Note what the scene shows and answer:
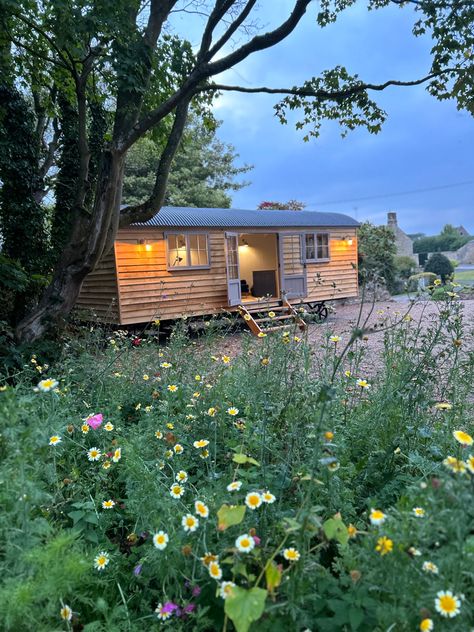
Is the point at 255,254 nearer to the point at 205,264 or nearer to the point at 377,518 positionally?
the point at 205,264

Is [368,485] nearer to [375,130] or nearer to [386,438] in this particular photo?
[386,438]

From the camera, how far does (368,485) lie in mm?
1830

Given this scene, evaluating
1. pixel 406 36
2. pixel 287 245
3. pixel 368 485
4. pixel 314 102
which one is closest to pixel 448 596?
pixel 368 485

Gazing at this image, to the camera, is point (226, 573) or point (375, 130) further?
point (375, 130)

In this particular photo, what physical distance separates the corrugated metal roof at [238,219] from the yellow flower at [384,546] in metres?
7.79

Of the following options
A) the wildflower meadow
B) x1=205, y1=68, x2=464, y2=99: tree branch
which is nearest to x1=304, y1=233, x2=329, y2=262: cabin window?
x1=205, y1=68, x2=464, y2=99: tree branch

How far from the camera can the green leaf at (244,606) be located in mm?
847

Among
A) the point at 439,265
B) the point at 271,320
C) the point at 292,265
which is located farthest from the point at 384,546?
the point at 439,265

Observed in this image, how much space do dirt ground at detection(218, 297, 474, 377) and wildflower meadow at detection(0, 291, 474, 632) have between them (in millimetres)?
635

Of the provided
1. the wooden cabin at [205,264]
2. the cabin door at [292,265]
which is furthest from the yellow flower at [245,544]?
the cabin door at [292,265]

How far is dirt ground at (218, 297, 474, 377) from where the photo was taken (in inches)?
124

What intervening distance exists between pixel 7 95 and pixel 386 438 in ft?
26.6

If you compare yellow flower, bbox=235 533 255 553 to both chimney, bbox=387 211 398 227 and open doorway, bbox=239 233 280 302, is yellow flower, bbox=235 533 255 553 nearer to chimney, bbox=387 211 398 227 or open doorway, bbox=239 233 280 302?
open doorway, bbox=239 233 280 302

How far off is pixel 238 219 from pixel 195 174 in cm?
996
